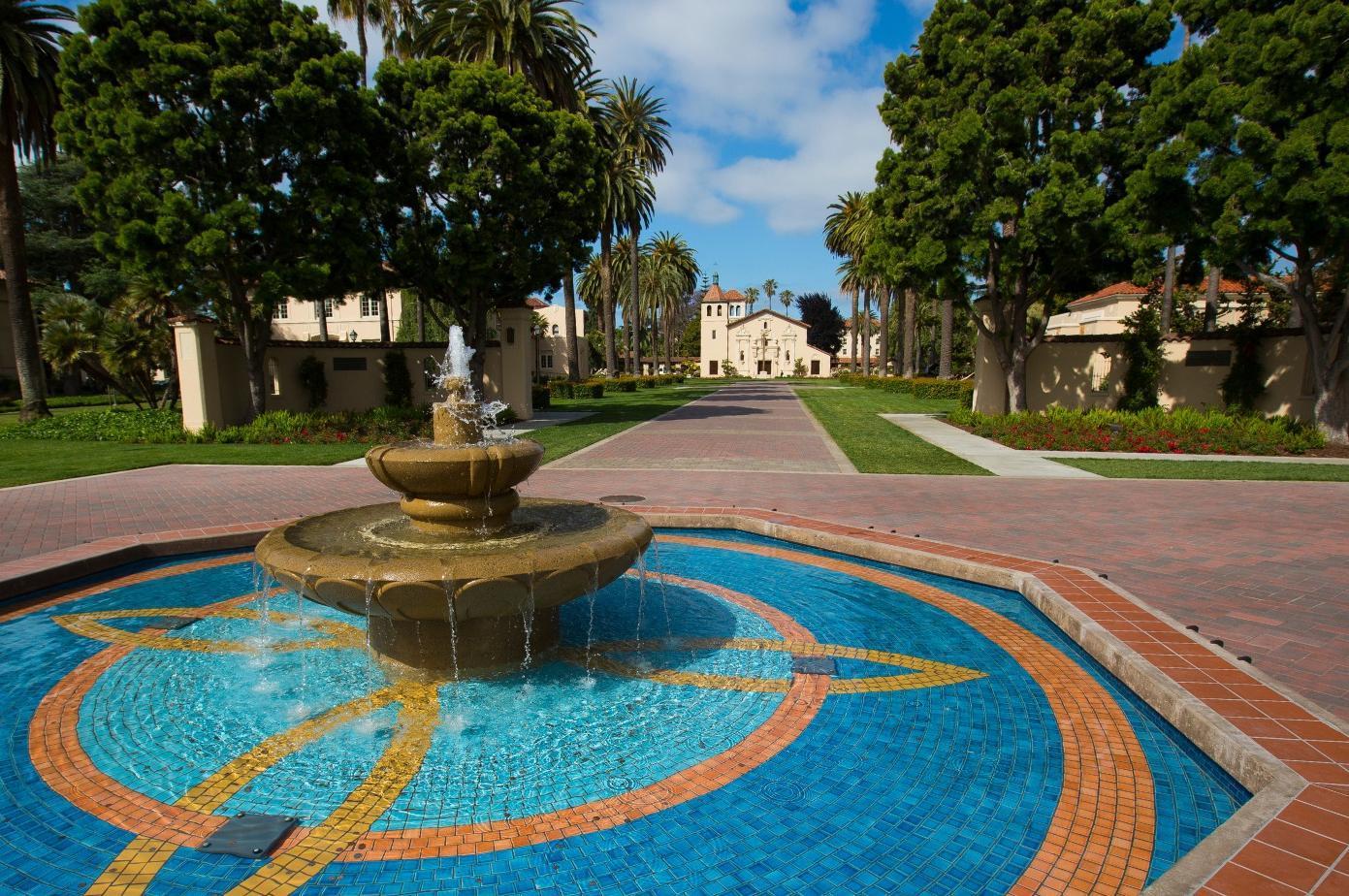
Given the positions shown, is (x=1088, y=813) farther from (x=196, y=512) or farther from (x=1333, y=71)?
(x=1333, y=71)

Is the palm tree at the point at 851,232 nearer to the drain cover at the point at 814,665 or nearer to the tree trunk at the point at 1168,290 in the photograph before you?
the tree trunk at the point at 1168,290

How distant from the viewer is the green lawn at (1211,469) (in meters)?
12.9

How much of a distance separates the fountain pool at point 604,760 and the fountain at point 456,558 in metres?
0.25

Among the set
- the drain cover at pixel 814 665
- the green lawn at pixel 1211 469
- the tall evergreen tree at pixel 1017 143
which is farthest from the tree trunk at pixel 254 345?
the green lawn at pixel 1211 469

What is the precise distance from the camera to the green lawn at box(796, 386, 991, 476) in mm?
14367

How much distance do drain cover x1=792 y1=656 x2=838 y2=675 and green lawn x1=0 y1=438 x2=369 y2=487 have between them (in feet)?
43.1

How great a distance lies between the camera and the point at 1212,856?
2.83m

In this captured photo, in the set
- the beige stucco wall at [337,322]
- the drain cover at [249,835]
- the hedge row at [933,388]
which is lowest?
the drain cover at [249,835]

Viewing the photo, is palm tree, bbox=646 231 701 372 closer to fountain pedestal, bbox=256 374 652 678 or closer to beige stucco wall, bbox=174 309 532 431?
beige stucco wall, bbox=174 309 532 431

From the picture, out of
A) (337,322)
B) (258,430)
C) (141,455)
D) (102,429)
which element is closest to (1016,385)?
(258,430)

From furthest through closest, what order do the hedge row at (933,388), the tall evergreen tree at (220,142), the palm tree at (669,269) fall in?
the palm tree at (669,269)
the hedge row at (933,388)
the tall evergreen tree at (220,142)

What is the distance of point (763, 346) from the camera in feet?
319

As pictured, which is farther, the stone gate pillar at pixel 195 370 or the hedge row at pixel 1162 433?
the stone gate pillar at pixel 195 370

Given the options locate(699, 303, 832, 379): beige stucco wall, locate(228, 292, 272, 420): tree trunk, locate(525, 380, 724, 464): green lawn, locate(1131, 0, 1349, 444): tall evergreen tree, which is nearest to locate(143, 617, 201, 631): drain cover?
locate(525, 380, 724, 464): green lawn
